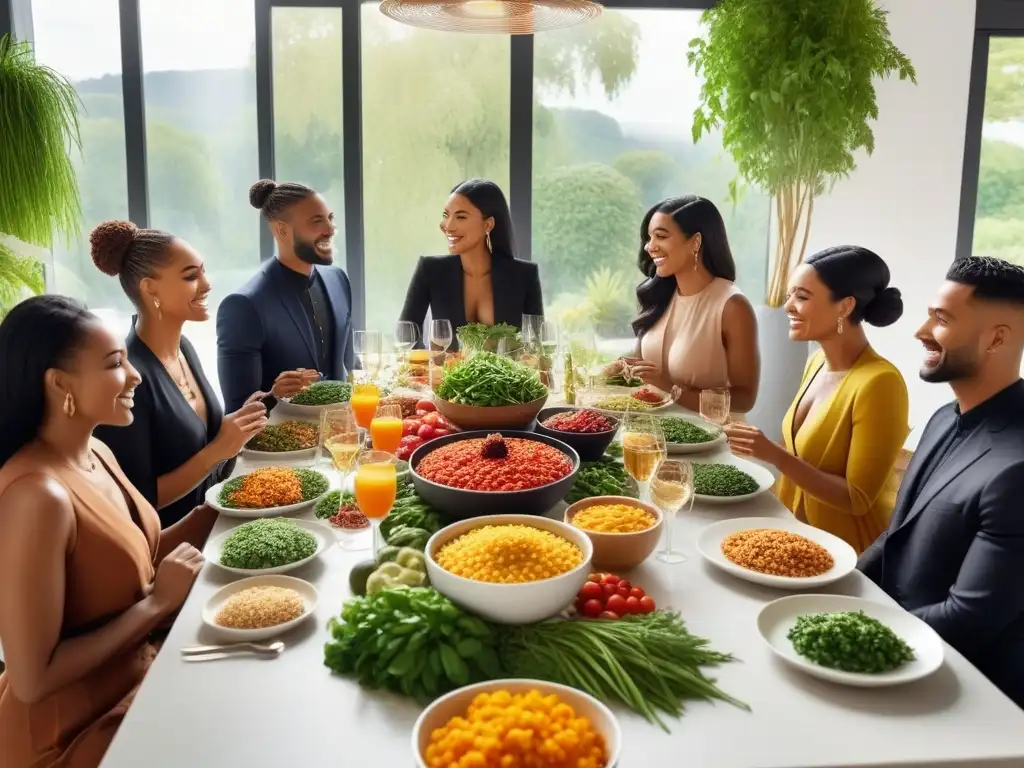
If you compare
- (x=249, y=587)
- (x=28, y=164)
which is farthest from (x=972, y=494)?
(x=28, y=164)

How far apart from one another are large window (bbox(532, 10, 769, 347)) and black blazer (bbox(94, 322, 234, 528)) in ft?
9.23

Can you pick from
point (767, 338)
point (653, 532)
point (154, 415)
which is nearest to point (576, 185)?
point (767, 338)

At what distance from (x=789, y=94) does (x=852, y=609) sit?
331 cm

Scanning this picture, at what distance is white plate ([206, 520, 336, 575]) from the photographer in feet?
6.02

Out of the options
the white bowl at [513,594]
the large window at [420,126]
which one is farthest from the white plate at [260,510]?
the large window at [420,126]

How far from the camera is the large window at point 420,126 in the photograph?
17.1 ft

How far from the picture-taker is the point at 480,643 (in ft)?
4.84

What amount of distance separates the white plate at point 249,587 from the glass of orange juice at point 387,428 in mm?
648

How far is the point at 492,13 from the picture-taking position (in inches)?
123

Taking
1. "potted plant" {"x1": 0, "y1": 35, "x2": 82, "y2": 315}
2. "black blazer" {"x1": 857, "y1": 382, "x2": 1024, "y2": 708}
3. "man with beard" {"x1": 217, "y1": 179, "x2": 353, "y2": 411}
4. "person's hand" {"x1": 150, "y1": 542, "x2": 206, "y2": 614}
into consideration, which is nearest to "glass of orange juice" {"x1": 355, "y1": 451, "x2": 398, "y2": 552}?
"person's hand" {"x1": 150, "y1": 542, "x2": 206, "y2": 614}

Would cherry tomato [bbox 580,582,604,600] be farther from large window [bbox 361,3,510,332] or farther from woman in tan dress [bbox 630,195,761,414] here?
large window [bbox 361,3,510,332]

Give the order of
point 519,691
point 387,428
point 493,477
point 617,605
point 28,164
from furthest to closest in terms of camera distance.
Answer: point 28,164 < point 387,428 < point 493,477 < point 617,605 < point 519,691

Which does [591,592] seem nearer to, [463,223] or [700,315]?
[700,315]

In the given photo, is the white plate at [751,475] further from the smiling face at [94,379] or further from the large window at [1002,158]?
the large window at [1002,158]
